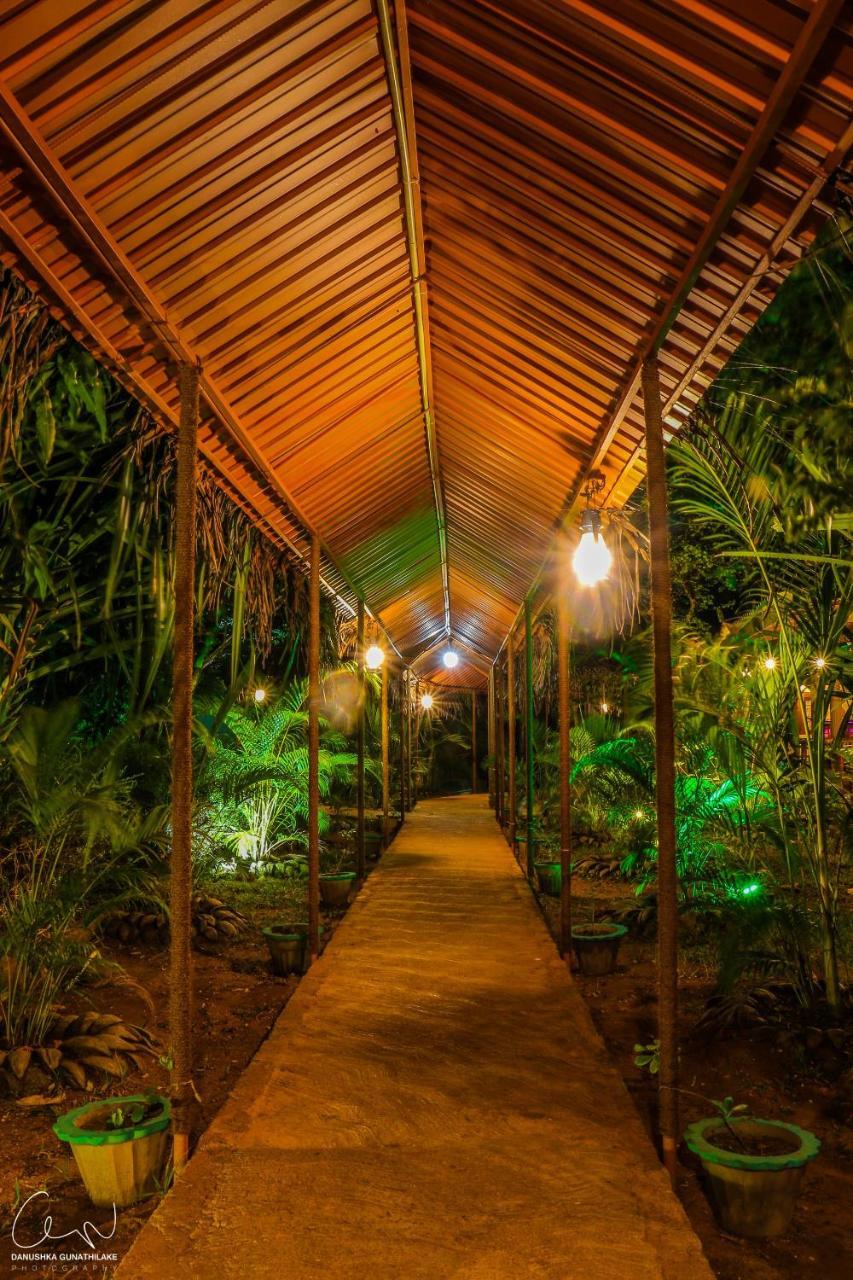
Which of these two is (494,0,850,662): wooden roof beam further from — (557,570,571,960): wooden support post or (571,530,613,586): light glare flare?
(557,570,571,960): wooden support post

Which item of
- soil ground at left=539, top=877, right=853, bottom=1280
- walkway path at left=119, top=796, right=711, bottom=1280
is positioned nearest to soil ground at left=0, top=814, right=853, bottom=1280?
soil ground at left=539, top=877, right=853, bottom=1280

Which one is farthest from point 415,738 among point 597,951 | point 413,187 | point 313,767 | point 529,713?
point 413,187

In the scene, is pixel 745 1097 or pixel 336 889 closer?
pixel 745 1097

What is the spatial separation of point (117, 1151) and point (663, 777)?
2213 mm

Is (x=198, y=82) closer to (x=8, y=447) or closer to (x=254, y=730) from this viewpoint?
(x=8, y=447)

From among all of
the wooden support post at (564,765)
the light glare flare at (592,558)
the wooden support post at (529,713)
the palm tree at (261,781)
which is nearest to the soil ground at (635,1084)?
the wooden support post at (564,765)

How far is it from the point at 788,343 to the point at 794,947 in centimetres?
539

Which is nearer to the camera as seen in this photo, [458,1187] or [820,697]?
[458,1187]

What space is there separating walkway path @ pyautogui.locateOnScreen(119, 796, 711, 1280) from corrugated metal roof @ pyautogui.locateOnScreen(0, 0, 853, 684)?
2.75 m

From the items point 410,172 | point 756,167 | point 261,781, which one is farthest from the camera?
point 261,781

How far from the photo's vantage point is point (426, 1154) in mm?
3180

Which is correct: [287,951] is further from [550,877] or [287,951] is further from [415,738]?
[415,738]

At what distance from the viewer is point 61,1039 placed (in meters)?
4.35

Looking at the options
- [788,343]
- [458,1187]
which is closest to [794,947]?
[458,1187]
